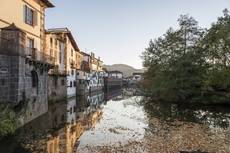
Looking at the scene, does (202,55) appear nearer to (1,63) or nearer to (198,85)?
(198,85)

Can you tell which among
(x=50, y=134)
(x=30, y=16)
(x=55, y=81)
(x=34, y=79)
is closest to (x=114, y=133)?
(x=50, y=134)

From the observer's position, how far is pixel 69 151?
17109 mm

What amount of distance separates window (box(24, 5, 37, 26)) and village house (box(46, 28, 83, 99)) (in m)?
10.4

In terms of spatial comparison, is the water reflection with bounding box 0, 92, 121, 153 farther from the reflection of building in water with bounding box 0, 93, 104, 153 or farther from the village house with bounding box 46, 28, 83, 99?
the village house with bounding box 46, 28, 83, 99

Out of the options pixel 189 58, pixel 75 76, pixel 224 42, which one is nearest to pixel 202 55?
pixel 189 58

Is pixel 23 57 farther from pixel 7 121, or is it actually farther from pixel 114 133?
pixel 114 133

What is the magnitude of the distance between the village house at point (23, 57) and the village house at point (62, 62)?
9.33m

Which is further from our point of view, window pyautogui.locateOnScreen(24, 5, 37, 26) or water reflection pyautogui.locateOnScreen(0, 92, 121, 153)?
window pyautogui.locateOnScreen(24, 5, 37, 26)

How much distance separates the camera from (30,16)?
112 ft

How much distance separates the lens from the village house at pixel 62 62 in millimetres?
46594

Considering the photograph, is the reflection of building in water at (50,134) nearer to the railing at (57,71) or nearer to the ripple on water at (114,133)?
the ripple on water at (114,133)

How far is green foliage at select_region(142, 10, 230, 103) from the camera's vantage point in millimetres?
42062

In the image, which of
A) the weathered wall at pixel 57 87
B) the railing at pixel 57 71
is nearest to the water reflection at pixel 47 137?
the weathered wall at pixel 57 87

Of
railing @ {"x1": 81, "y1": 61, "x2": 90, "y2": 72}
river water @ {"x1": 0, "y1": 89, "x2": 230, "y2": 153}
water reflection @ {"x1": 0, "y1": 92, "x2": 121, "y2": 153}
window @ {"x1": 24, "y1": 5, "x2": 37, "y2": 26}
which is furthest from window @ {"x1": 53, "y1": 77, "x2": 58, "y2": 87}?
railing @ {"x1": 81, "y1": 61, "x2": 90, "y2": 72}
